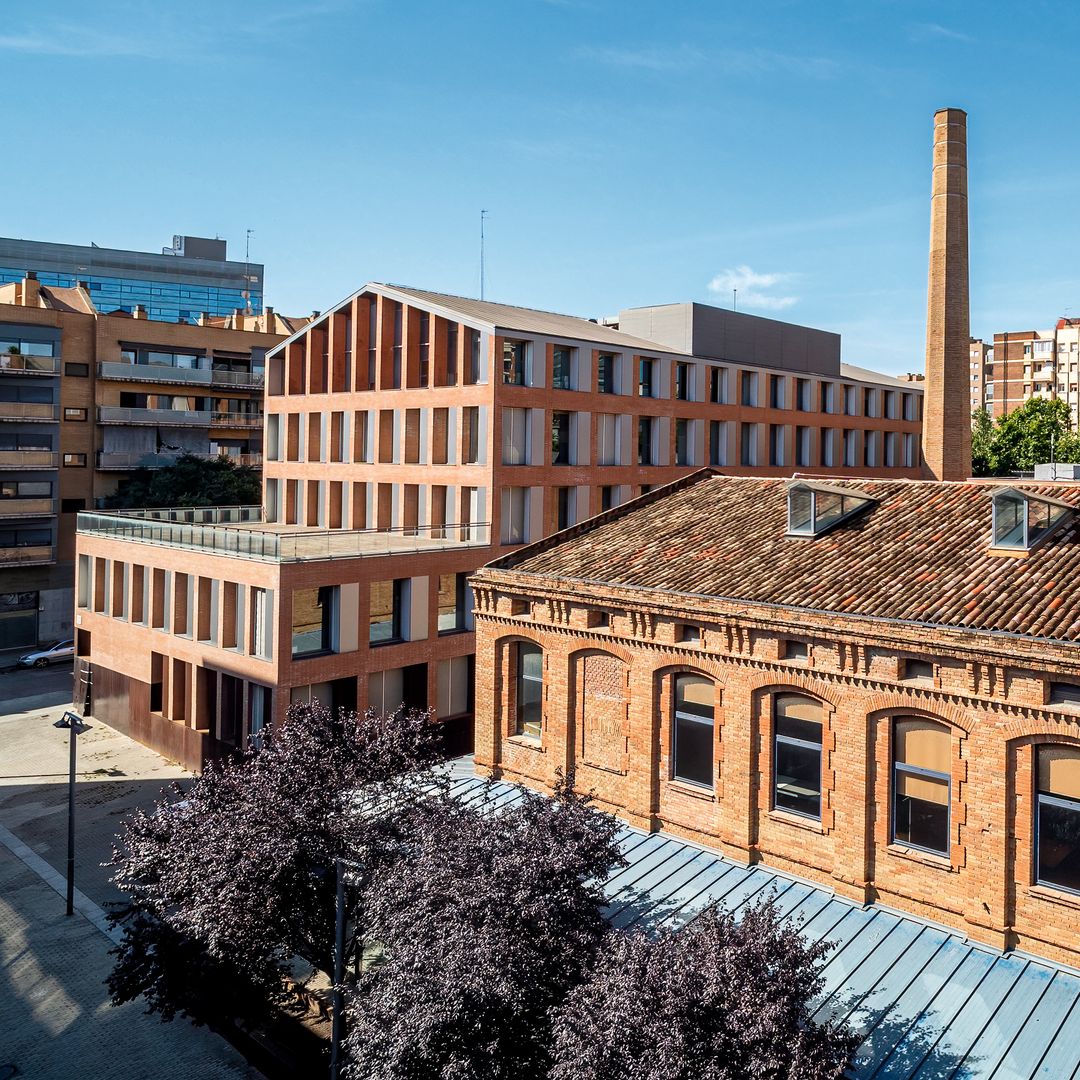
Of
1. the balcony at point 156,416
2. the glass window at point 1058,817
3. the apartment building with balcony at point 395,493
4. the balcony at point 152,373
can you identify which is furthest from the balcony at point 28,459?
the glass window at point 1058,817

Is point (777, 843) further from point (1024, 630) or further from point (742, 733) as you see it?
point (1024, 630)

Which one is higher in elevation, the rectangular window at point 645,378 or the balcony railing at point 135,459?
the rectangular window at point 645,378

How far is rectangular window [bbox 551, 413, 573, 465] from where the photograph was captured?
41.0 meters

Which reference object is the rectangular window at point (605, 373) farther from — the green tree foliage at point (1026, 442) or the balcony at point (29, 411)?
the green tree foliage at point (1026, 442)

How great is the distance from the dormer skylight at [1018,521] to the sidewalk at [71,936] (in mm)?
17194

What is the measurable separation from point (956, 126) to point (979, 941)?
43286 mm

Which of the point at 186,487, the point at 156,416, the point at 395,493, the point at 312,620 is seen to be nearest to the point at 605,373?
the point at 395,493

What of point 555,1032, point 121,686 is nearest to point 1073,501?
point 555,1032

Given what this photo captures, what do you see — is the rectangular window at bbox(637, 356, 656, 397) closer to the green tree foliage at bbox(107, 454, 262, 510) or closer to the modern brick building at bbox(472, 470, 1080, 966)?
the modern brick building at bbox(472, 470, 1080, 966)

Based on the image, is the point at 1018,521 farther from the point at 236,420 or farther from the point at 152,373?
the point at 236,420

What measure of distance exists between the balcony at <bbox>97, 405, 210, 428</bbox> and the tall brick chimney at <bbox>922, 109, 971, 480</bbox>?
4413cm

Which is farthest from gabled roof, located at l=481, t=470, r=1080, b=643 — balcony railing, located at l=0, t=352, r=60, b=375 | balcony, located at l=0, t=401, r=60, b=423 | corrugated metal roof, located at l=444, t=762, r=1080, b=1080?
balcony railing, located at l=0, t=352, r=60, b=375

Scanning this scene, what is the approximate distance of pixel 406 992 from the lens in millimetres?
12680

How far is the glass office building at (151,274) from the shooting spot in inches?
5359
